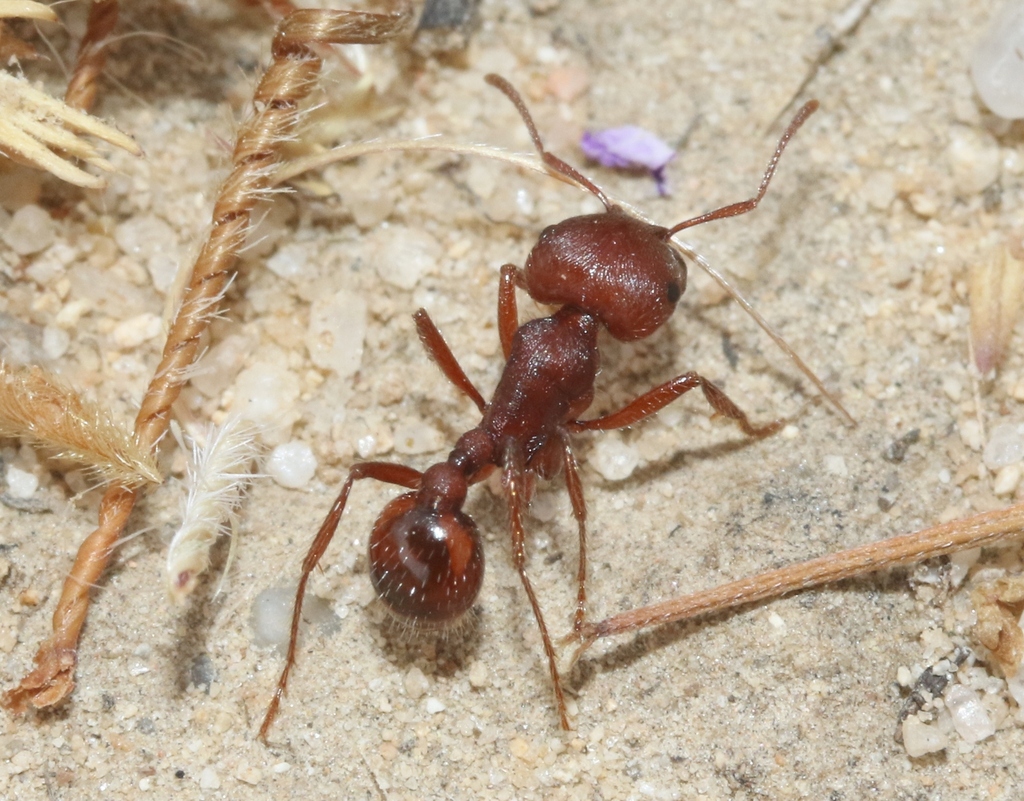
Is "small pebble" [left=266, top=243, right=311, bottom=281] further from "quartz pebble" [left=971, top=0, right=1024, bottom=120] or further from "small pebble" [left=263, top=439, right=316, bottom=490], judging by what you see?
"quartz pebble" [left=971, top=0, right=1024, bottom=120]

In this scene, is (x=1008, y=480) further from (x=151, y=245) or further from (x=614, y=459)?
(x=151, y=245)

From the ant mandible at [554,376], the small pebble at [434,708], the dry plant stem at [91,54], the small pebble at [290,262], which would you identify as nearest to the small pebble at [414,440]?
the ant mandible at [554,376]

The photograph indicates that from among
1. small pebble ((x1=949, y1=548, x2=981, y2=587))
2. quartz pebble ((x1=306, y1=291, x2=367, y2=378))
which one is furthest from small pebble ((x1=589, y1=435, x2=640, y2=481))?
small pebble ((x1=949, y1=548, x2=981, y2=587))

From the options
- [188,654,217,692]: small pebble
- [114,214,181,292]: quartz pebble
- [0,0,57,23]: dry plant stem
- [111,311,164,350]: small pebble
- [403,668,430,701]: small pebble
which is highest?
[0,0,57,23]: dry plant stem

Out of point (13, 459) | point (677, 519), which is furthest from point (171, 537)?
point (677, 519)

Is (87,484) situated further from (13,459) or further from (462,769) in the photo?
(462,769)

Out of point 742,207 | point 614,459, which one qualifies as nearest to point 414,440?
point 614,459
